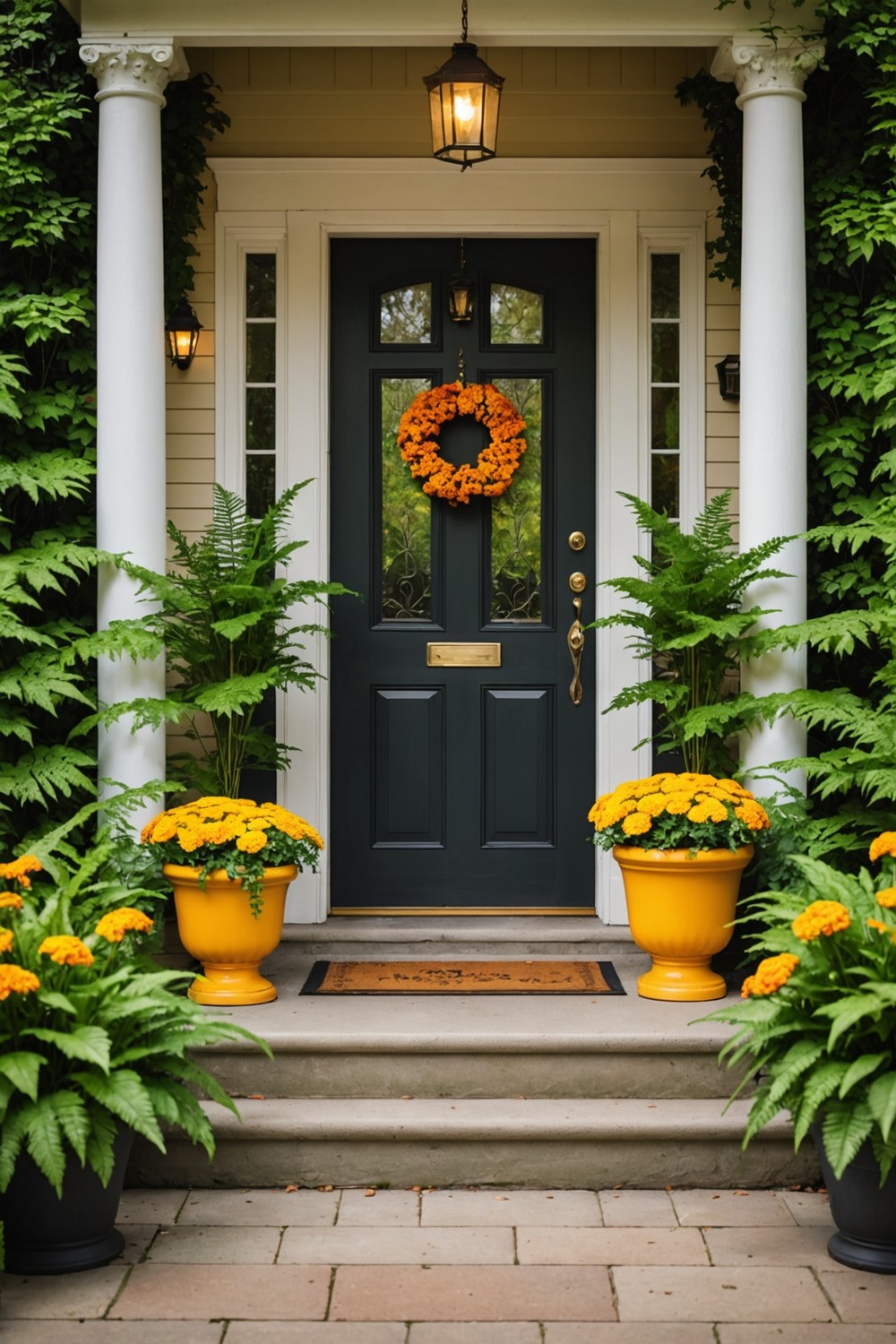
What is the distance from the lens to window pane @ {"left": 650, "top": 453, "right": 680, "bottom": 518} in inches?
214

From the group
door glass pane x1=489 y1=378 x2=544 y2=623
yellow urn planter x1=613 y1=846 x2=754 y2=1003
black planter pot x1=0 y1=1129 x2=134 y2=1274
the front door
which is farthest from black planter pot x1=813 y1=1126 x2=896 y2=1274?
door glass pane x1=489 y1=378 x2=544 y2=623

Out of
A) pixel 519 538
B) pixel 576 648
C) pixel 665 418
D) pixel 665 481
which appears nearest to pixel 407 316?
pixel 519 538

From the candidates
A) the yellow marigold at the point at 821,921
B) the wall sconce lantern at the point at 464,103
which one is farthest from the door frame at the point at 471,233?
the yellow marigold at the point at 821,921

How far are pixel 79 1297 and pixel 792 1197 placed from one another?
1831 millimetres

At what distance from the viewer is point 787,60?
4672 millimetres

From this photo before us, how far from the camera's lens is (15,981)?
10.3 ft

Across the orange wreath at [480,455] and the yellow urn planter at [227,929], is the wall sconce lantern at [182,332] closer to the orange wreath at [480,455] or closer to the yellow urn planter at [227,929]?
the orange wreath at [480,455]

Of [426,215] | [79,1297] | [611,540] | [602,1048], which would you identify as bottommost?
[79,1297]

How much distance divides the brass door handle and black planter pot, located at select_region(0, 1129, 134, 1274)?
8.51 ft

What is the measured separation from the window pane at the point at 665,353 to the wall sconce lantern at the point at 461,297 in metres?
0.70

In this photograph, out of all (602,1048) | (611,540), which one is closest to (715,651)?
(611,540)

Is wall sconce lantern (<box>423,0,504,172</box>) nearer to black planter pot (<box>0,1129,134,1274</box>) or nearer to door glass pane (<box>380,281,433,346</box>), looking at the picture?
door glass pane (<box>380,281,433,346</box>)

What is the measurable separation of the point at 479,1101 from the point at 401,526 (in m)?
2.31

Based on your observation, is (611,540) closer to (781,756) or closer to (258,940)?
(781,756)
